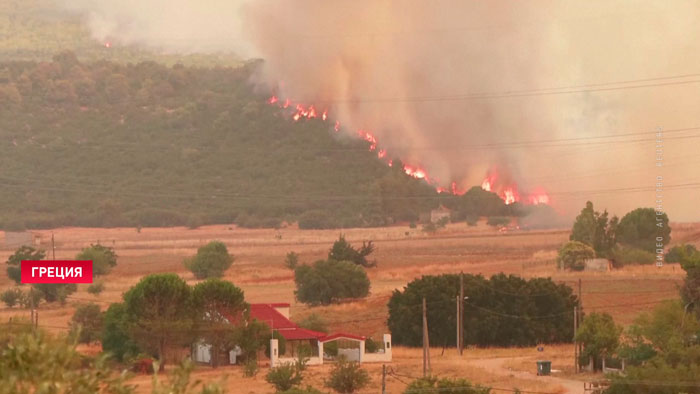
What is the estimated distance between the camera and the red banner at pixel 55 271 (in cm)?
7475

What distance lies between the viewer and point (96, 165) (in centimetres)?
19050

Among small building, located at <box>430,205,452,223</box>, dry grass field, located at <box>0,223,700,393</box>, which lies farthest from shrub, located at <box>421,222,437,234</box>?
small building, located at <box>430,205,452,223</box>

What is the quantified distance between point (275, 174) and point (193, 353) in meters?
121

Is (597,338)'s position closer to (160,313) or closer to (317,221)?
(160,313)

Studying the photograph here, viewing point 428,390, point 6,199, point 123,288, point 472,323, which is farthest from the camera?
point 6,199

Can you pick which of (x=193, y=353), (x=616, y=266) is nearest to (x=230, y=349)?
(x=193, y=353)

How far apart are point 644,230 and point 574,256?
1803 centimetres

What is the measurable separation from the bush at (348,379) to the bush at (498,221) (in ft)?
311

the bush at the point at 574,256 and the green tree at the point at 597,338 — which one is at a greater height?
the bush at the point at 574,256

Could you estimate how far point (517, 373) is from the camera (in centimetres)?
5556

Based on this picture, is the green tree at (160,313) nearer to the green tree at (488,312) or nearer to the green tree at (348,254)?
the green tree at (488,312)

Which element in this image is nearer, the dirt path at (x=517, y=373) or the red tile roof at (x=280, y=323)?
the dirt path at (x=517, y=373)

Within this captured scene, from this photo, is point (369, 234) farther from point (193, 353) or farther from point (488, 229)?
point (193, 353)

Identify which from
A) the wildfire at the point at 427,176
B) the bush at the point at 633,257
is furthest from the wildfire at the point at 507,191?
the bush at the point at 633,257
